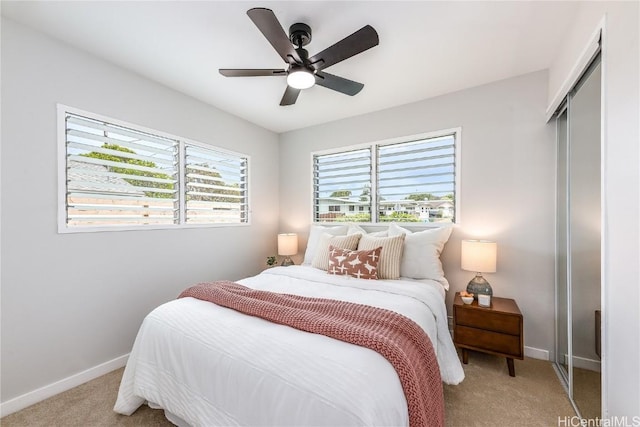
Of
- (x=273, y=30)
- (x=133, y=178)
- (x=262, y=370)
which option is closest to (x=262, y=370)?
(x=262, y=370)

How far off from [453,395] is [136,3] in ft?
11.3

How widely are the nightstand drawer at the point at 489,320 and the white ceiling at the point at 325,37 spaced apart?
217cm

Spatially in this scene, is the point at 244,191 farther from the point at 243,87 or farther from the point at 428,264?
the point at 428,264

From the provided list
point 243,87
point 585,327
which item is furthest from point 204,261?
point 585,327

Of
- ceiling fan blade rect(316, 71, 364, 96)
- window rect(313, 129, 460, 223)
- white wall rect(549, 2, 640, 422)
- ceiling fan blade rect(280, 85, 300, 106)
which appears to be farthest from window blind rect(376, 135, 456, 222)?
white wall rect(549, 2, 640, 422)

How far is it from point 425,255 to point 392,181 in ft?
3.54

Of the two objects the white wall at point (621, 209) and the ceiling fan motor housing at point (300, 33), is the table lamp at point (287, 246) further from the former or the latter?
the white wall at point (621, 209)

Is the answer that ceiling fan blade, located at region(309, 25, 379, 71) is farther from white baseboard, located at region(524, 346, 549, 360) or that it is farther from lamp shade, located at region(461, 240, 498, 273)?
white baseboard, located at region(524, 346, 549, 360)

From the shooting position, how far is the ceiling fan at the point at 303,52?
4.95 ft

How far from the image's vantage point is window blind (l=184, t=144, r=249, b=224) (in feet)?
9.80

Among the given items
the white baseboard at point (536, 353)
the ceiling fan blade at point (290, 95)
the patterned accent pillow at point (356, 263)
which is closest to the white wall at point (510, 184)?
the white baseboard at point (536, 353)

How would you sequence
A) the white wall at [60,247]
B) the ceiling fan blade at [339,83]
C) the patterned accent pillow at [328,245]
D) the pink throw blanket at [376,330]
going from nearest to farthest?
1. the pink throw blanket at [376,330]
2. the white wall at [60,247]
3. the ceiling fan blade at [339,83]
4. the patterned accent pillow at [328,245]

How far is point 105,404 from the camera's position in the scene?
185 cm

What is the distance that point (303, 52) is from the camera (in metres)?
1.81
